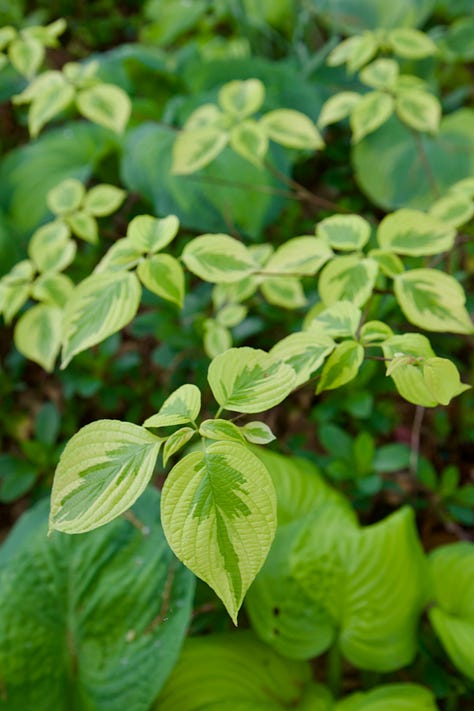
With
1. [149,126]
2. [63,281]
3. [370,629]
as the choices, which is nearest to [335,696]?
[370,629]

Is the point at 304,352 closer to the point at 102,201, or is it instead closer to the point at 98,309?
the point at 98,309

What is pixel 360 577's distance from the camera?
836 millimetres

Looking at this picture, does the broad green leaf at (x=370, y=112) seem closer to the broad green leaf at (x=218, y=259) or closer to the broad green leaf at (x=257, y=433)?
the broad green leaf at (x=218, y=259)

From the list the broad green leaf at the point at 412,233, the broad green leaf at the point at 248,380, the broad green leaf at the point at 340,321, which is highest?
the broad green leaf at the point at 248,380

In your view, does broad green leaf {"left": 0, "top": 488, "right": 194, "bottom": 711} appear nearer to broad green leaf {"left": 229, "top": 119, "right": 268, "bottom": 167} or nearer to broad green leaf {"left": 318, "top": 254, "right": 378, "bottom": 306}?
broad green leaf {"left": 318, "top": 254, "right": 378, "bottom": 306}

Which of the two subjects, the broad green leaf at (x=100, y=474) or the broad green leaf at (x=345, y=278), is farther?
the broad green leaf at (x=345, y=278)

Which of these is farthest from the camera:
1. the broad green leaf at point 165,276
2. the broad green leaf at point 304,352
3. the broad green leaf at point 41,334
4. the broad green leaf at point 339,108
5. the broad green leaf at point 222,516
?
the broad green leaf at point 339,108

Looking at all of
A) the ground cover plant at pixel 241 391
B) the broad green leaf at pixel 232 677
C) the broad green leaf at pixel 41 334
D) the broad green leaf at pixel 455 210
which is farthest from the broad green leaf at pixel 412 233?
the broad green leaf at pixel 232 677

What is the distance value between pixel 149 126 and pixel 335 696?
1181 millimetres

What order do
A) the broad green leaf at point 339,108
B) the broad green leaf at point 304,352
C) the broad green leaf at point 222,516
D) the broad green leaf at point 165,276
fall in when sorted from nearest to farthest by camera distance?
the broad green leaf at point 222,516 → the broad green leaf at point 304,352 → the broad green leaf at point 165,276 → the broad green leaf at point 339,108

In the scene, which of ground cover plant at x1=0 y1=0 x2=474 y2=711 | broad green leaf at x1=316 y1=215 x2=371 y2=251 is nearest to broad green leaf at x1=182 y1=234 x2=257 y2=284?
ground cover plant at x1=0 y1=0 x2=474 y2=711

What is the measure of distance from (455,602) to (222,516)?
534mm

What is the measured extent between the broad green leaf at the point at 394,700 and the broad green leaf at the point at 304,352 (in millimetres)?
451

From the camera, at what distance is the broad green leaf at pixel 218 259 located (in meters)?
0.73
